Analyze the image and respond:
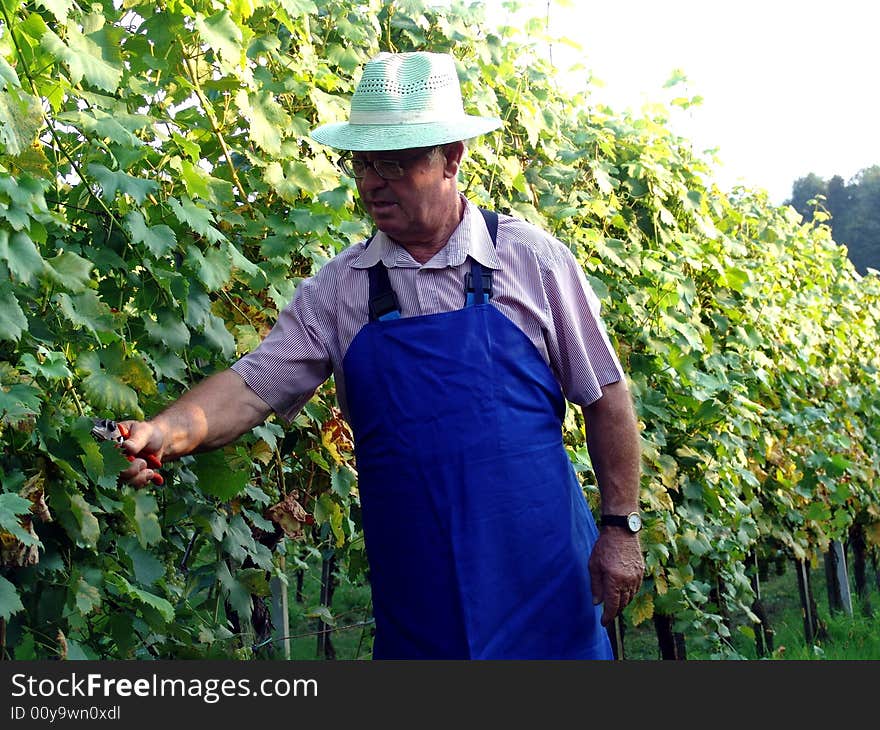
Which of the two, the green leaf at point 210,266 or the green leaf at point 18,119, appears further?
the green leaf at point 210,266

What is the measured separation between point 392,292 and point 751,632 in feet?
12.5

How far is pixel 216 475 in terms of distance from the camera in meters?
2.77

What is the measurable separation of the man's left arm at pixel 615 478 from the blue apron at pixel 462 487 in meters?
0.11

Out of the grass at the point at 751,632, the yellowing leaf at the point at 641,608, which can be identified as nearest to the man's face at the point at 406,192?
the yellowing leaf at the point at 641,608

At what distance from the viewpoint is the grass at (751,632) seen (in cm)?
713

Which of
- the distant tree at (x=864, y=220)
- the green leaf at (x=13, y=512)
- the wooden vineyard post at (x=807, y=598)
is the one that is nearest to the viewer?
the green leaf at (x=13, y=512)

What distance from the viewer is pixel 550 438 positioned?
102 inches

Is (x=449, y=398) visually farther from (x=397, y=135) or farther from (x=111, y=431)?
(x=111, y=431)

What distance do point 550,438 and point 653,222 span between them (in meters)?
3.02

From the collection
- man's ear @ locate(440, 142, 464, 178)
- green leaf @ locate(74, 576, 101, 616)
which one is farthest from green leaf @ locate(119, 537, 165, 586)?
man's ear @ locate(440, 142, 464, 178)

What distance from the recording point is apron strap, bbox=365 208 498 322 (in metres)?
2.54

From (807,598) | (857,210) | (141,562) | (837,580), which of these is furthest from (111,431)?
(857,210)

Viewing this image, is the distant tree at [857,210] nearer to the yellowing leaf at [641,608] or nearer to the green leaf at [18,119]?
the yellowing leaf at [641,608]

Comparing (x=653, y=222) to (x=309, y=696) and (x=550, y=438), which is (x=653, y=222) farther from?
(x=309, y=696)
